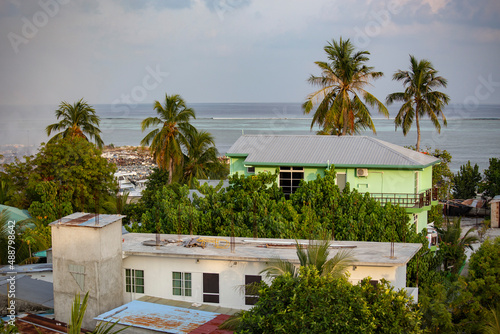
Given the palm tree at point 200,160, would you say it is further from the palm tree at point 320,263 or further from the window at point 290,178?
the palm tree at point 320,263

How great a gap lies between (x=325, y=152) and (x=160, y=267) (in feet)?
44.3

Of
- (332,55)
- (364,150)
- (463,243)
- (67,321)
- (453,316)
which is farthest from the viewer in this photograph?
(332,55)

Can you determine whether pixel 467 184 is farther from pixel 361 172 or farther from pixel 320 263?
pixel 320 263

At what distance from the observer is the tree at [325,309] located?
11.6 metres

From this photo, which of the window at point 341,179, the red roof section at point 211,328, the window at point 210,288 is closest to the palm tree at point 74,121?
the window at point 341,179

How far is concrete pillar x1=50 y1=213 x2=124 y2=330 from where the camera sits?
16.2m

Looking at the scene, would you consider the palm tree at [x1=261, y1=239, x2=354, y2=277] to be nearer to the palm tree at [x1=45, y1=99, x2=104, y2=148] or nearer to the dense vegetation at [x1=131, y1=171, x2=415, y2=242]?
the dense vegetation at [x1=131, y1=171, x2=415, y2=242]

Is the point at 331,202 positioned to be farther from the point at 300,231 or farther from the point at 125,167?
the point at 125,167

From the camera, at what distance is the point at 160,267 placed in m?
17.4

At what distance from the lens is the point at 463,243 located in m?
26.4

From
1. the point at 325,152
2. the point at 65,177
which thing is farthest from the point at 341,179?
the point at 65,177

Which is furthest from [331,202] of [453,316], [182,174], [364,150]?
[182,174]

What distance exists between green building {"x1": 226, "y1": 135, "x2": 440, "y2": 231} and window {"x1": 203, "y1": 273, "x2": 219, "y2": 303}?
10.2m

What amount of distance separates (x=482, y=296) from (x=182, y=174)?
98.4 feet
